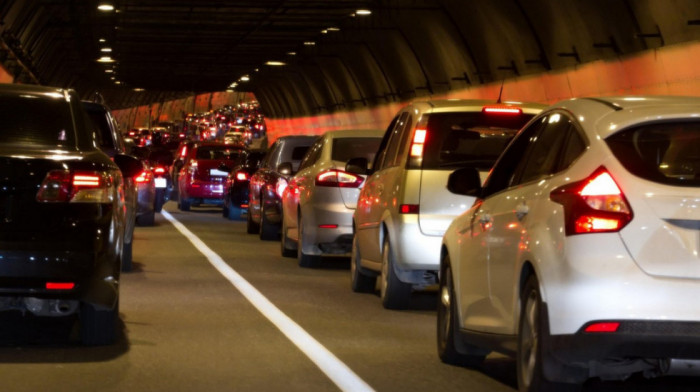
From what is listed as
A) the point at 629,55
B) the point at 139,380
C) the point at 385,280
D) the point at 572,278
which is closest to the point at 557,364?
the point at 572,278

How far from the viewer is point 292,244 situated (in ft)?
68.1

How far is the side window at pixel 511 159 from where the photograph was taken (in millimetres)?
8859

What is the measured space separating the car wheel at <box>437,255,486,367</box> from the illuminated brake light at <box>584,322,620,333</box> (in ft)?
8.16

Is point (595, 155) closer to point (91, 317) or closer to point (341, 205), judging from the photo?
point (91, 317)

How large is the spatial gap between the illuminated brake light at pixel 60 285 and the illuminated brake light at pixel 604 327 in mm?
3866

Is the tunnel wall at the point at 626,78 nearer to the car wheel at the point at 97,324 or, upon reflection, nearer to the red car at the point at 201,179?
the red car at the point at 201,179

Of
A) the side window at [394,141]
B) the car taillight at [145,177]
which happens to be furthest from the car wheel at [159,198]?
the side window at [394,141]

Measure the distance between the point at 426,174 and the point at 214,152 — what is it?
2398 centimetres

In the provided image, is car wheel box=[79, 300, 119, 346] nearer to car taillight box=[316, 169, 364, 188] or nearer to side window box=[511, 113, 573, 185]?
side window box=[511, 113, 573, 185]

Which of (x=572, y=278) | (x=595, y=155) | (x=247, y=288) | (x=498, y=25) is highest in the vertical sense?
(x=498, y=25)

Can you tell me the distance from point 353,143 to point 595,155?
440 inches

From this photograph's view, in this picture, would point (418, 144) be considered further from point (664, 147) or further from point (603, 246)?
point (603, 246)

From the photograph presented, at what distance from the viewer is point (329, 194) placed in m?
18.0

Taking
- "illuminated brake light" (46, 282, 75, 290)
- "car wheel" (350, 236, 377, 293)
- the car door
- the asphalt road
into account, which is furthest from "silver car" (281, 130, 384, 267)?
"illuminated brake light" (46, 282, 75, 290)
